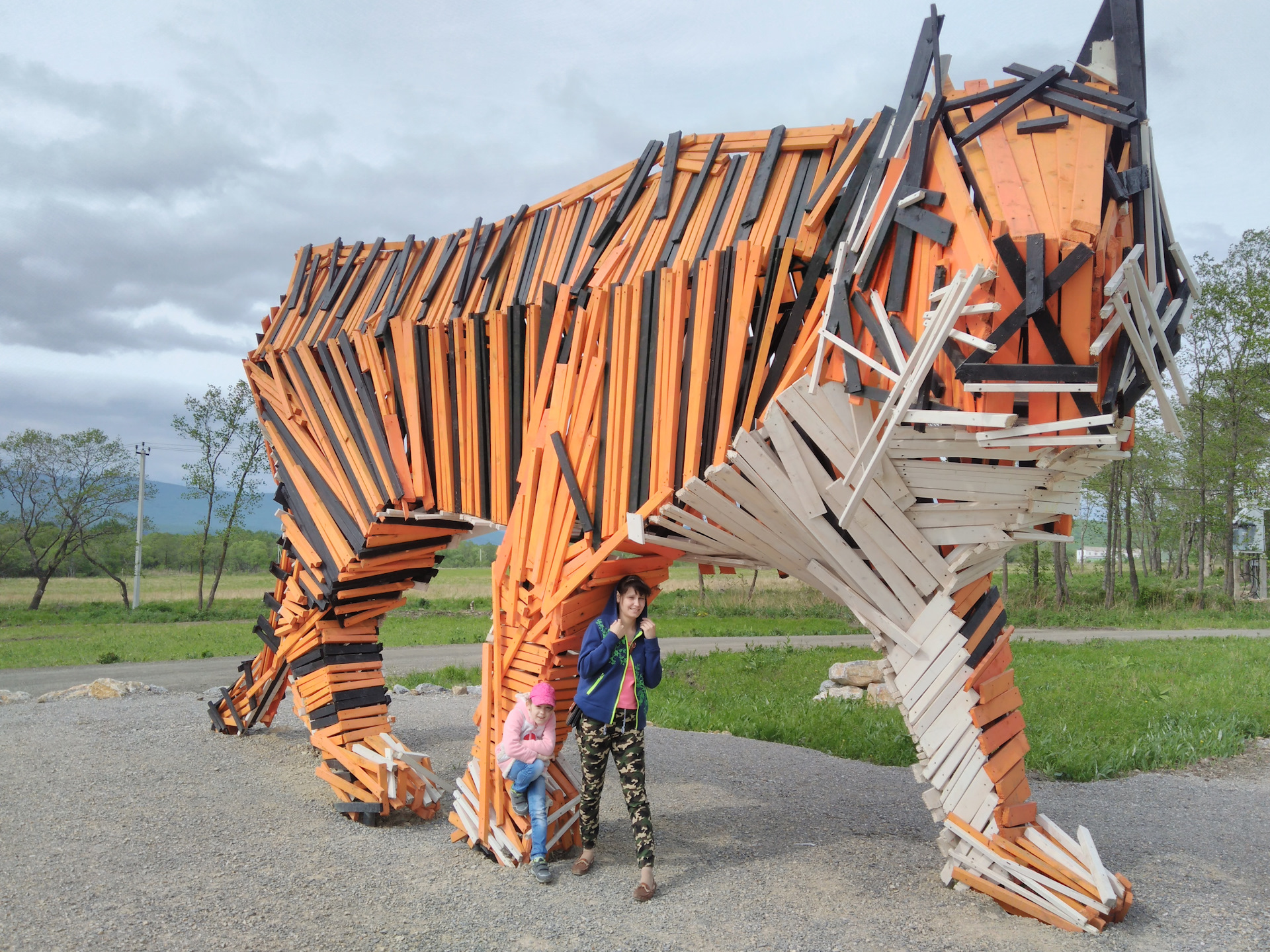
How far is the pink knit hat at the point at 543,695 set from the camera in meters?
4.84

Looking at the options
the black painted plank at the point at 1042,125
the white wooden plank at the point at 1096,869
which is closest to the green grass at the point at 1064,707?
the white wooden plank at the point at 1096,869

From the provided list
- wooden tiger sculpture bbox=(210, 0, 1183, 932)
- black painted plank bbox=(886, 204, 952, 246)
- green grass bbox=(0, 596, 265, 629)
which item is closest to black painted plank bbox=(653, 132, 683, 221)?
wooden tiger sculpture bbox=(210, 0, 1183, 932)

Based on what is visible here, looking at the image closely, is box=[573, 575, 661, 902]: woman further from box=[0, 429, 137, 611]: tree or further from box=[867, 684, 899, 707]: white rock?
box=[0, 429, 137, 611]: tree

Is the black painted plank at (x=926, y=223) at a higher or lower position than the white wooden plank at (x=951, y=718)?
higher

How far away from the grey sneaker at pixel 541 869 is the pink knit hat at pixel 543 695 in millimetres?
800

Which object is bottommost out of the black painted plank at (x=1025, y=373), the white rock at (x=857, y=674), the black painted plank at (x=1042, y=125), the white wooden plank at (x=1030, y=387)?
the white rock at (x=857, y=674)

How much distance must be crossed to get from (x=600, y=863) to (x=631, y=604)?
1519 millimetres

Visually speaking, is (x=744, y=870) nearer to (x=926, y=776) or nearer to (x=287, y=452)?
(x=926, y=776)

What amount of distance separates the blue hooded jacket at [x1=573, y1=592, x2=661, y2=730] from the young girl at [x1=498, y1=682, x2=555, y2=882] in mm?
248

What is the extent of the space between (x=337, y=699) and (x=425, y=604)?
59.5 ft

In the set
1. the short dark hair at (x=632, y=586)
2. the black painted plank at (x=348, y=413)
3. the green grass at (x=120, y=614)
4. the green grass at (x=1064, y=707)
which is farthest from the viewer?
the green grass at (x=120, y=614)

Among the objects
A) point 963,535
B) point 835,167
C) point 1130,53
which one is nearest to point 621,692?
point 963,535

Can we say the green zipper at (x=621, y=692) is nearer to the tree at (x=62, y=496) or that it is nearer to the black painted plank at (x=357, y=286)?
the black painted plank at (x=357, y=286)

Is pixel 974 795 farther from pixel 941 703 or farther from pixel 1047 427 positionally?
pixel 1047 427
